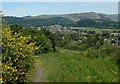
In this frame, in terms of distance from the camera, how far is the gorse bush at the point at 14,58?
9906mm

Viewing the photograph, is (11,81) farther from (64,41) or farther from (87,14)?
(87,14)

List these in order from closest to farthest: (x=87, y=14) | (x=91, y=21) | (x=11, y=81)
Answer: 1. (x=11, y=81)
2. (x=91, y=21)
3. (x=87, y=14)

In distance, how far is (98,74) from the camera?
1330cm

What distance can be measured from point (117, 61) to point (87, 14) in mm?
132004

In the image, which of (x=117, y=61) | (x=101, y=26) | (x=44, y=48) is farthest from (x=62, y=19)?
(x=117, y=61)

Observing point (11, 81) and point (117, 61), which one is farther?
point (117, 61)

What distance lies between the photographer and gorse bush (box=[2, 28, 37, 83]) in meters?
9.91

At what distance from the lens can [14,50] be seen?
10461 millimetres

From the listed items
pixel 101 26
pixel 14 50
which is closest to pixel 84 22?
pixel 101 26

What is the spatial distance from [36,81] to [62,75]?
1234 mm

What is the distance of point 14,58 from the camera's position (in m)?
10.5

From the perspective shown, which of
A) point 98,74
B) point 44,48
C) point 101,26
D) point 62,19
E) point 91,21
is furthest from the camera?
point 62,19

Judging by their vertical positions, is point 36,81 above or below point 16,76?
below

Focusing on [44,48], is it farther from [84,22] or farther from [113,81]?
[84,22]
